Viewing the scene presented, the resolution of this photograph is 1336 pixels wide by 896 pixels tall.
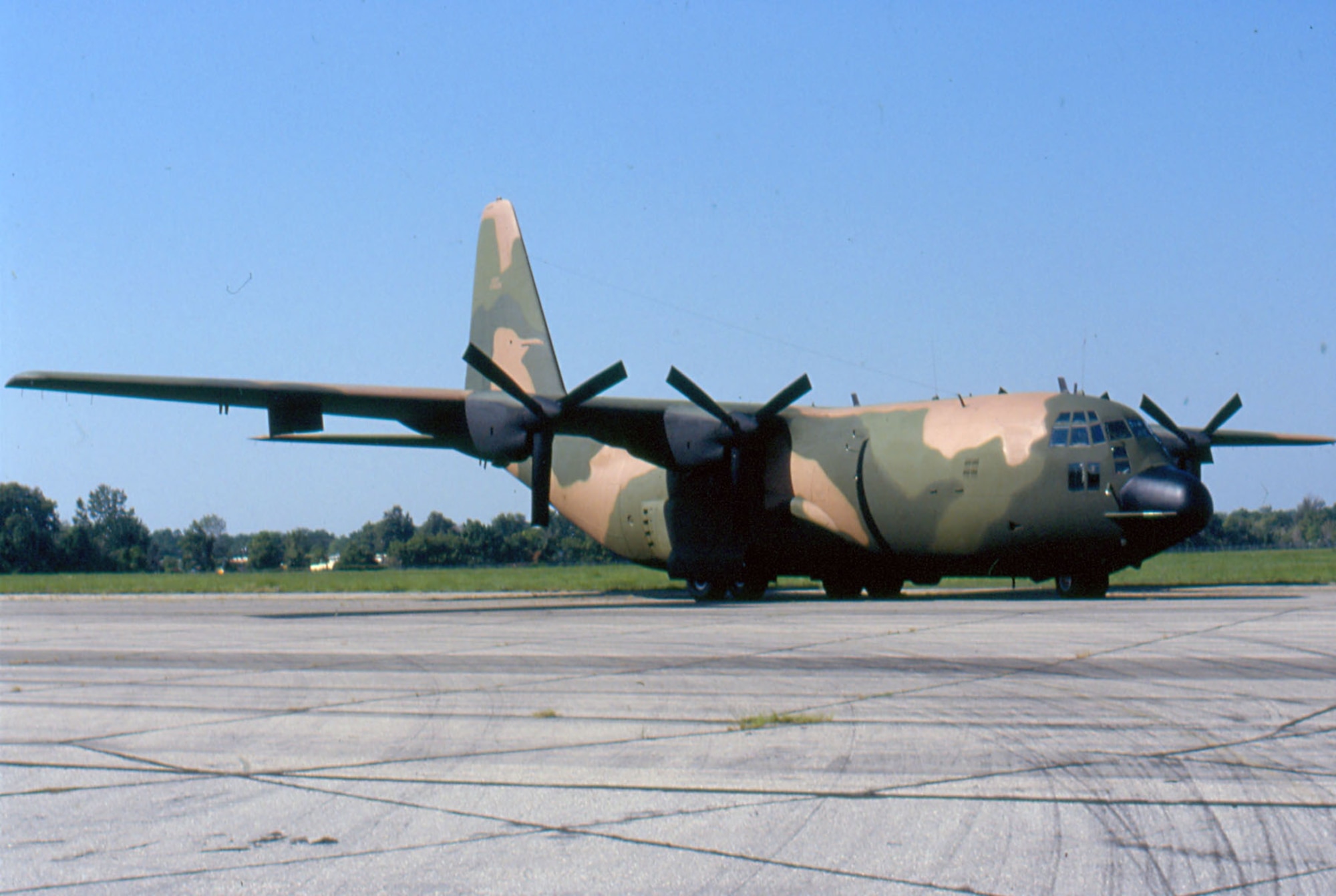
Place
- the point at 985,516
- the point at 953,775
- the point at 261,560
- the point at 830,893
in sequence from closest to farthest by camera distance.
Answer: the point at 830,893 < the point at 953,775 < the point at 985,516 < the point at 261,560

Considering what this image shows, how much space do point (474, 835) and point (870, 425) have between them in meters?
19.9

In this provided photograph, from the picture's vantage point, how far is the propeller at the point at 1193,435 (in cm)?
2673

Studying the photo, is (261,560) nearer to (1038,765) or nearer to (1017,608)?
(1017,608)

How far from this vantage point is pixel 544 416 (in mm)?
23859

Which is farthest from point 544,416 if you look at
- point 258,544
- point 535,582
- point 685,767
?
point 258,544

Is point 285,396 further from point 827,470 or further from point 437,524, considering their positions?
point 437,524

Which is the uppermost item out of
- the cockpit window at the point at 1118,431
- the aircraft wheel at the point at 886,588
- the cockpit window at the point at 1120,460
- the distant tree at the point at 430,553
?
the cockpit window at the point at 1118,431

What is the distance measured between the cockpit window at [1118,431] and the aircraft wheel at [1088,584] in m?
2.77

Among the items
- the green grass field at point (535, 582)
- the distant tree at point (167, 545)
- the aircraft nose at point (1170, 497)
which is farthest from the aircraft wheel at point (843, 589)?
the distant tree at point (167, 545)

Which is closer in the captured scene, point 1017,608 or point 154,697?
point 154,697

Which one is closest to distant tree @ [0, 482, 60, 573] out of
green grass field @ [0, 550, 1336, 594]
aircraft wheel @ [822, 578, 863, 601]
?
green grass field @ [0, 550, 1336, 594]

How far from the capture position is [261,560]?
4473 inches

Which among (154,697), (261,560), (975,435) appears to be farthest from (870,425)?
(261,560)

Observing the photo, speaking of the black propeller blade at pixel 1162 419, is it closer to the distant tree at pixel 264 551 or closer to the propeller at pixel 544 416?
the propeller at pixel 544 416
